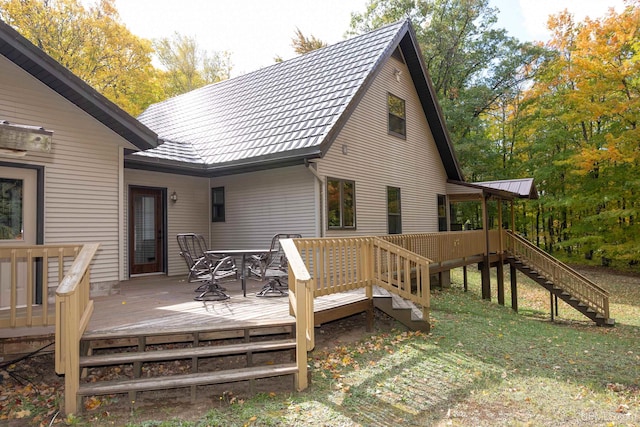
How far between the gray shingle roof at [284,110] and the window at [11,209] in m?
2.45

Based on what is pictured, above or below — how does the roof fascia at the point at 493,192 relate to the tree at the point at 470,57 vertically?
below

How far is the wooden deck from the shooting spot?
15.2 feet

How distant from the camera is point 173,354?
14.1 feet

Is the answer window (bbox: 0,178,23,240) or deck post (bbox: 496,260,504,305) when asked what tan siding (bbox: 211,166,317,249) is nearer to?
window (bbox: 0,178,23,240)

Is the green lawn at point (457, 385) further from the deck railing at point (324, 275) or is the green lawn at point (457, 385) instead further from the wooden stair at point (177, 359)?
the deck railing at point (324, 275)

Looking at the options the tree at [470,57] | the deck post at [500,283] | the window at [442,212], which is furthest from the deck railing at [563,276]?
the tree at [470,57]

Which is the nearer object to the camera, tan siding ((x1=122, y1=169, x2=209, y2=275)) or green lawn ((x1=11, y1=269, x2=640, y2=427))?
green lawn ((x1=11, y1=269, x2=640, y2=427))

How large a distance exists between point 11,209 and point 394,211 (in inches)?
363

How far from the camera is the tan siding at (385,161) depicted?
34.2 feet

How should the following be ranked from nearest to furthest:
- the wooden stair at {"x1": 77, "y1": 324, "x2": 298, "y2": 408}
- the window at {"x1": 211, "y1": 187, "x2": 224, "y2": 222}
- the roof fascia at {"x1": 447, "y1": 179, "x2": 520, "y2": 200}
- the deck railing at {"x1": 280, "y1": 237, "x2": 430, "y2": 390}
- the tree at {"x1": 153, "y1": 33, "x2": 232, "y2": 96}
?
1. the wooden stair at {"x1": 77, "y1": 324, "x2": 298, "y2": 408}
2. the deck railing at {"x1": 280, "y1": 237, "x2": 430, "y2": 390}
3. the window at {"x1": 211, "y1": 187, "x2": 224, "y2": 222}
4. the roof fascia at {"x1": 447, "y1": 179, "x2": 520, "y2": 200}
5. the tree at {"x1": 153, "y1": 33, "x2": 232, "y2": 96}

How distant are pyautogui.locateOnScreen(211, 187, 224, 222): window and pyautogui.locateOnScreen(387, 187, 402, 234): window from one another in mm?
4702

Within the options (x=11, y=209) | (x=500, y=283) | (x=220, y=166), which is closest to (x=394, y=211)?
(x=500, y=283)

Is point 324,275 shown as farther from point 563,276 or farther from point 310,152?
point 563,276

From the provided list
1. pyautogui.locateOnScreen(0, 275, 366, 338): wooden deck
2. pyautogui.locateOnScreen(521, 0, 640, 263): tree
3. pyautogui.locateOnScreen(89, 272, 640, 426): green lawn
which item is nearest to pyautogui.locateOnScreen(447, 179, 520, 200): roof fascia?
pyautogui.locateOnScreen(521, 0, 640, 263): tree
